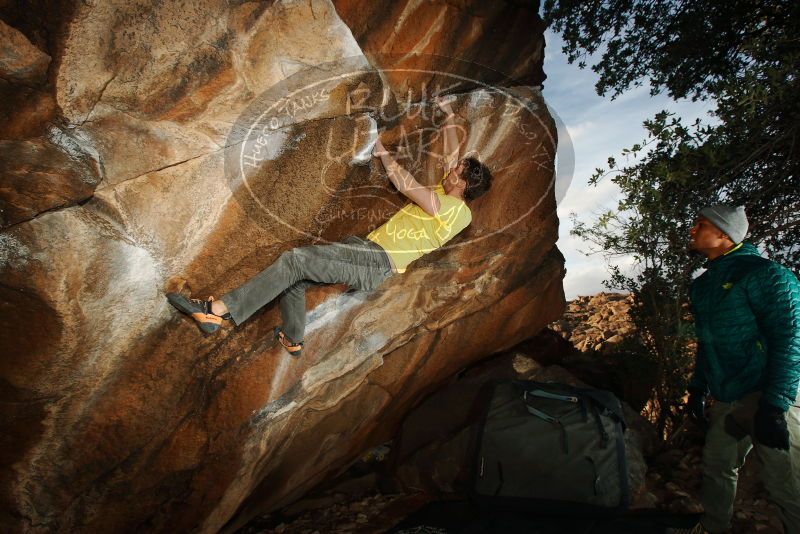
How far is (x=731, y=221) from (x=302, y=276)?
10.9 feet

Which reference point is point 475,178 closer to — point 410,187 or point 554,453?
point 410,187

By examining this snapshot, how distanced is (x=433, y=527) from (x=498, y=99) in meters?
4.42

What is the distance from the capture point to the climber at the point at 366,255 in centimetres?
300

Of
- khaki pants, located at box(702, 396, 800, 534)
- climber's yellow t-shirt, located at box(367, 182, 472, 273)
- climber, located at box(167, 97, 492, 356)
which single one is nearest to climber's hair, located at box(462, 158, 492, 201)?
climber, located at box(167, 97, 492, 356)

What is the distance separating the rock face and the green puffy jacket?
1.92 meters

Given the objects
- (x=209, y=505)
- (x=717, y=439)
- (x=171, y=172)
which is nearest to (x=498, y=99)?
(x=171, y=172)

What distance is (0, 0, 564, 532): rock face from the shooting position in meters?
2.50

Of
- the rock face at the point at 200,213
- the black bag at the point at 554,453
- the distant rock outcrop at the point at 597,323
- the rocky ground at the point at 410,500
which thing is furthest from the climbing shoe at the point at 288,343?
the distant rock outcrop at the point at 597,323

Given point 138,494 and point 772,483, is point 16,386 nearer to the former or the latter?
point 138,494

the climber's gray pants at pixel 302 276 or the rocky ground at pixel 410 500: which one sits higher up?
the climber's gray pants at pixel 302 276

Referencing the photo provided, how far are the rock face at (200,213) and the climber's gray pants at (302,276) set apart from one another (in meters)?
0.27

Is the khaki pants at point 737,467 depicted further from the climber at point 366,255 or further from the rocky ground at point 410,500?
the climber at point 366,255

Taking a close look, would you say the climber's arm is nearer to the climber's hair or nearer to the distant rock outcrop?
the climber's hair

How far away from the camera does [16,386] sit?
2619mm
